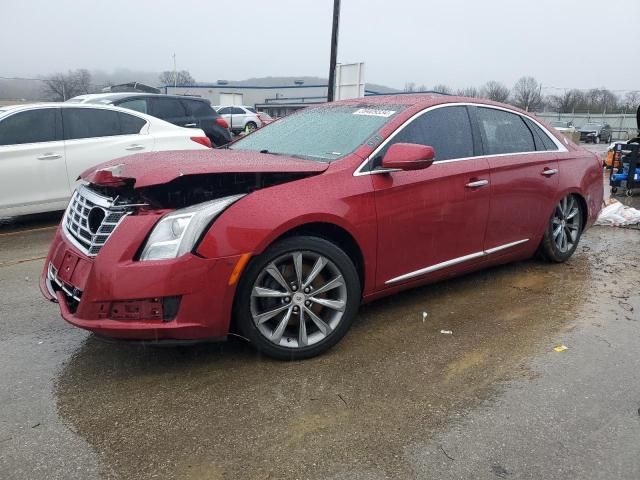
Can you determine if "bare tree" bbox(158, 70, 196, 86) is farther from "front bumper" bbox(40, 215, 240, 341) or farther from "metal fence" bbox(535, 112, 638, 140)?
"front bumper" bbox(40, 215, 240, 341)

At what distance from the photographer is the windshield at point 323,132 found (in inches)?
148

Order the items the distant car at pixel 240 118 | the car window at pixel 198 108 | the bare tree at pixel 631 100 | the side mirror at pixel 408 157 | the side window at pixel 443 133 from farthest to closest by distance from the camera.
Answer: the bare tree at pixel 631 100 → the distant car at pixel 240 118 → the car window at pixel 198 108 → the side window at pixel 443 133 → the side mirror at pixel 408 157

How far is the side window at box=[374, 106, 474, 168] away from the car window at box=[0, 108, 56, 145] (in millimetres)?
4864

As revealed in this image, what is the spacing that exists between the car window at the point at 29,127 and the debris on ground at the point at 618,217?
7225 mm

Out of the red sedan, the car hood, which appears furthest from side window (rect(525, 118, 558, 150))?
the car hood

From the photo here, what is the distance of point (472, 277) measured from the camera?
501 cm

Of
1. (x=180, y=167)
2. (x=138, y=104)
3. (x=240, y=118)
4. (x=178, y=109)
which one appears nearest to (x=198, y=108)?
(x=178, y=109)

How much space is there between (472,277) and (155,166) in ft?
10.1

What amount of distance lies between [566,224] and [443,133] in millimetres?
1940

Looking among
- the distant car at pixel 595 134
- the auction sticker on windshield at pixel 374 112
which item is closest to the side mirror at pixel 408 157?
the auction sticker on windshield at pixel 374 112

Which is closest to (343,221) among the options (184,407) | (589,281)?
(184,407)

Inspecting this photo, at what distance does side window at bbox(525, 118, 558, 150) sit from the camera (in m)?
4.91

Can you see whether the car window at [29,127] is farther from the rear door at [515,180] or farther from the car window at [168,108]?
the rear door at [515,180]

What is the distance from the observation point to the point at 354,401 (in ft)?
9.52
